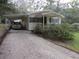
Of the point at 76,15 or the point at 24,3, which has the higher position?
the point at 24,3

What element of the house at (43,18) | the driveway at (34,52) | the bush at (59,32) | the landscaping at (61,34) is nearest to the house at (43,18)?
the house at (43,18)

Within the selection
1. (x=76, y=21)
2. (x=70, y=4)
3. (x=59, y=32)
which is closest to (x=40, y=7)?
(x=70, y=4)

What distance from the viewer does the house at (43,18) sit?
2966 centimetres

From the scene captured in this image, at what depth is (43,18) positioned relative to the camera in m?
29.8

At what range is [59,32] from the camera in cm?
2192

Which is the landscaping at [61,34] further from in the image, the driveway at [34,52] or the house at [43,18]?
the driveway at [34,52]

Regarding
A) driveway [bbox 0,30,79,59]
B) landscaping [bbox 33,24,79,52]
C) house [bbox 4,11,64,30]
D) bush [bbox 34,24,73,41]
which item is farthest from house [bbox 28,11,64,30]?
driveway [bbox 0,30,79,59]

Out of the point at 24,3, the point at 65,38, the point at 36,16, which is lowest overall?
the point at 65,38

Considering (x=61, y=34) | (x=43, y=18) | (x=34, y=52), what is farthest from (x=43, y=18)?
(x=34, y=52)

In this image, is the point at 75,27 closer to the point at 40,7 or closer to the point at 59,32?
the point at 59,32

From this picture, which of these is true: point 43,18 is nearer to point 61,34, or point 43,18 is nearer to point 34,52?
point 61,34

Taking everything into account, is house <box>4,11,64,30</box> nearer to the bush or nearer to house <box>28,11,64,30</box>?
house <box>28,11,64,30</box>

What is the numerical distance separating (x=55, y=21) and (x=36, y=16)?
11.0ft

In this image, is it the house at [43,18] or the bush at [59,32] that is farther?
the house at [43,18]
